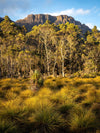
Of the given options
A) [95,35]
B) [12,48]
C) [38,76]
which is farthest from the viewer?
[95,35]

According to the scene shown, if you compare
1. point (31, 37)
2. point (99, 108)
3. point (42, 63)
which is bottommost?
point (99, 108)

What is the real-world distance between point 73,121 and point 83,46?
2651cm

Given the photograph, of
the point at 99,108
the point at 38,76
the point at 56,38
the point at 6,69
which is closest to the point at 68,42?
the point at 56,38

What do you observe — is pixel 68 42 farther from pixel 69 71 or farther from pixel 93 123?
pixel 93 123

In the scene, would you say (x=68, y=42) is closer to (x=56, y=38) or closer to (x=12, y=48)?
(x=56, y=38)

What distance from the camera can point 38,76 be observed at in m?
6.30

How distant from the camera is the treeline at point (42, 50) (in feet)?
70.7

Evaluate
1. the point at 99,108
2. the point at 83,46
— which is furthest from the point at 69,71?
the point at 99,108

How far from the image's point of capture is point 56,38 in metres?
23.0

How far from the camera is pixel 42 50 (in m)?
26.3

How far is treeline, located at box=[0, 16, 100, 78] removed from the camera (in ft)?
70.7

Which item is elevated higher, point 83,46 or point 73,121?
point 83,46

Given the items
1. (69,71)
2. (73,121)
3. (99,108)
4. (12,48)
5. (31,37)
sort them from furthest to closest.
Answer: (69,71) → (31,37) → (12,48) → (99,108) → (73,121)

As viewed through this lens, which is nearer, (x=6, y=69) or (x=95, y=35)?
(x=6, y=69)
